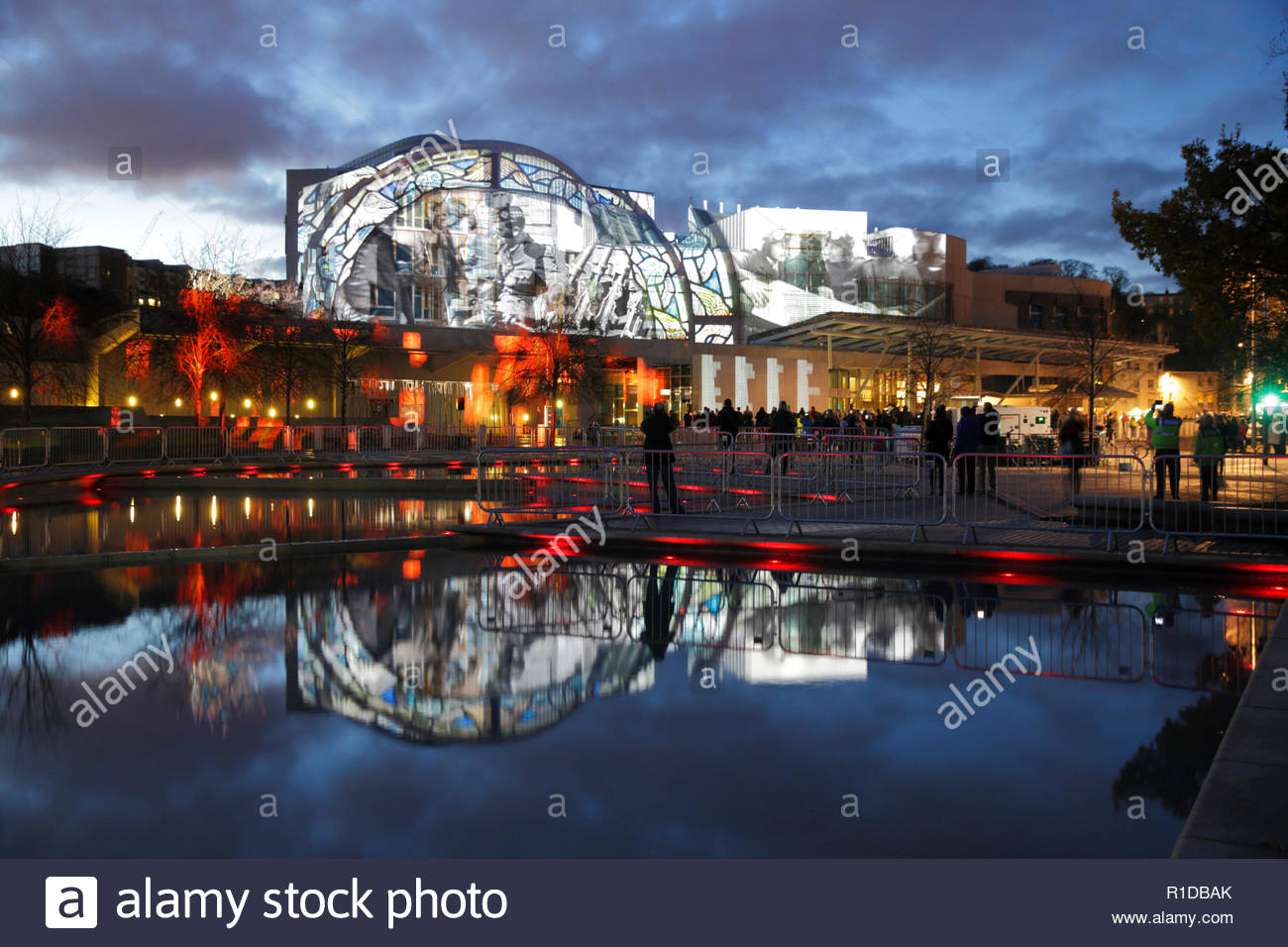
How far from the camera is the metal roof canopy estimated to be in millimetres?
41625

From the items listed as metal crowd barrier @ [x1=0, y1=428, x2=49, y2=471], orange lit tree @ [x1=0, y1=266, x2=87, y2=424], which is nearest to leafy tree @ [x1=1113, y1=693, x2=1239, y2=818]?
metal crowd barrier @ [x1=0, y1=428, x2=49, y2=471]

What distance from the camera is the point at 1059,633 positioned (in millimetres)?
7492

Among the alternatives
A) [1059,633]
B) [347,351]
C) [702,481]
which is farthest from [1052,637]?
[347,351]

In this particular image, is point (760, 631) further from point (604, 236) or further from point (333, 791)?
point (604, 236)

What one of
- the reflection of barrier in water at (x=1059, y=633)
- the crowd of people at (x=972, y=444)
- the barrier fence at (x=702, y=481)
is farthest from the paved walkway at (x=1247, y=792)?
the barrier fence at (x=702, y=481)

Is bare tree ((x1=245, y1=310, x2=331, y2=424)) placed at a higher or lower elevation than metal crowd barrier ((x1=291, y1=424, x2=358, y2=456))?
higher

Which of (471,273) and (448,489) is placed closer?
(448,489)

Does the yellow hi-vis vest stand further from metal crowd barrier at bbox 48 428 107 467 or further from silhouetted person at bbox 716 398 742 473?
metal crowd barrier at bbox 48 428 107 467

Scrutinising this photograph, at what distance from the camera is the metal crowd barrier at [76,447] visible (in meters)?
25.5

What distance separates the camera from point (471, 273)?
61656 mm

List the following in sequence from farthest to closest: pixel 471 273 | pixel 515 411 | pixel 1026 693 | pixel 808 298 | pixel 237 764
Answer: pixel 808 298, pixel 471 273, pixel 515 411, pixel 1026 693, pixel 237 764

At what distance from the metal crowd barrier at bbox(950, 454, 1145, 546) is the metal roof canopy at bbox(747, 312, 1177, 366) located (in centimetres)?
2457

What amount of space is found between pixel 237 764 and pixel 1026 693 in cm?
454
